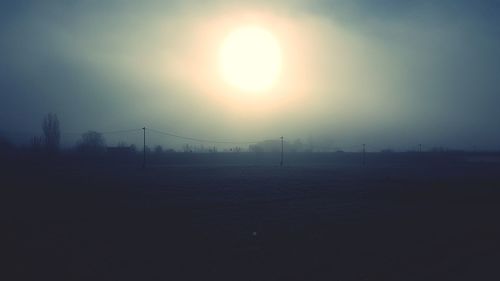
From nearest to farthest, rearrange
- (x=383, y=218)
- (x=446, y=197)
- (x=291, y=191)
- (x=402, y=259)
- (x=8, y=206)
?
1. (x=402, y=259)
2. (x=383, y=218)
3. (x=8, y=206)
4. (x=446, y=197)
5. (x=291, y=191)

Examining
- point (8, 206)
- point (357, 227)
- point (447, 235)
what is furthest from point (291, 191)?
point (8, 206)

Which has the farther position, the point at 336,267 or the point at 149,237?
the point at 149,237

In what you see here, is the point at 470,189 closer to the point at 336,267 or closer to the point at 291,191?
the point at 291,191

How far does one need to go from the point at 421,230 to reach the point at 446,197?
13.0 meters

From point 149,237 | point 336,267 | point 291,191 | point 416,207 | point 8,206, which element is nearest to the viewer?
point 336,267

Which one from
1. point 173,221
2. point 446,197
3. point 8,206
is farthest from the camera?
point 446,197

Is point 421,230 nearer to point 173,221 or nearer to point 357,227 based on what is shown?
point 357,227

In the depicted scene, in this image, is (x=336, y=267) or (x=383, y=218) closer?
(x=336, y=267)

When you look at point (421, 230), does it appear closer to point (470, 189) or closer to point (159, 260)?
point (159, 260)

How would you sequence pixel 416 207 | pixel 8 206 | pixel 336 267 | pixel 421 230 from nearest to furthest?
pixel 336 267 < pixel 421 230 < pixel 8 206 < pixel 416 207

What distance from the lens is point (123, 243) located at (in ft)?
44.4

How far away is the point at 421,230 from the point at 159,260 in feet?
34.4

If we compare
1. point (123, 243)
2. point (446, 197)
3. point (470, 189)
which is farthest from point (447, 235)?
point (470, 189)

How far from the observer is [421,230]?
16.1 meters
